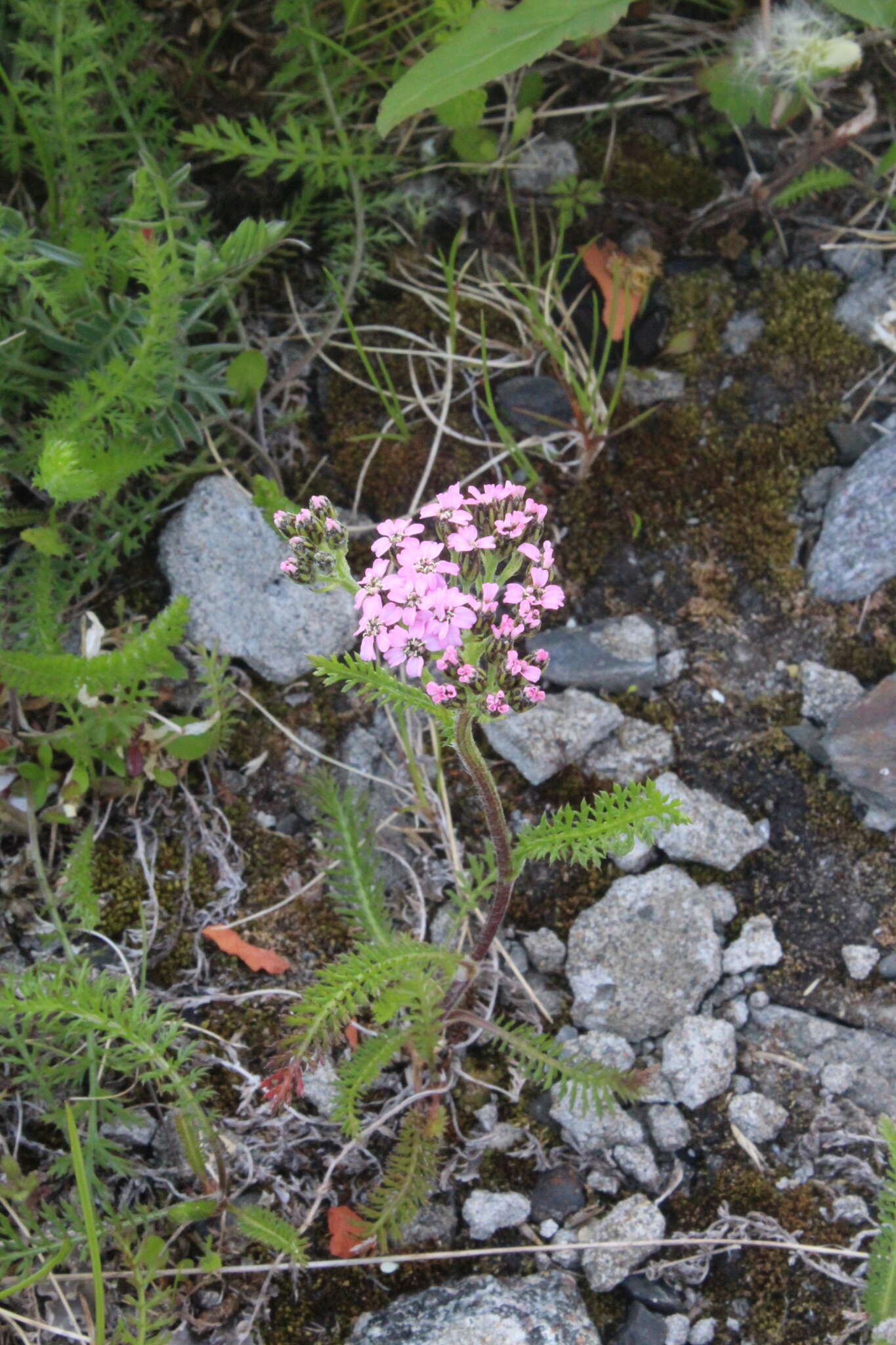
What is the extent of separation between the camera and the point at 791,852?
10.4ft

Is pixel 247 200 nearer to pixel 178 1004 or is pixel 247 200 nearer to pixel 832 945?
pixel 178 1004

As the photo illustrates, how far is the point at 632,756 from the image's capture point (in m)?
3.29

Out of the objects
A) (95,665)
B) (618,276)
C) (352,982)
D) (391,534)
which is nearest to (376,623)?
Result: (391,534)

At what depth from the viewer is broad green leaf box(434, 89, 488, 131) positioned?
3512mm

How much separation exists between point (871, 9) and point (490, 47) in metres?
1.07

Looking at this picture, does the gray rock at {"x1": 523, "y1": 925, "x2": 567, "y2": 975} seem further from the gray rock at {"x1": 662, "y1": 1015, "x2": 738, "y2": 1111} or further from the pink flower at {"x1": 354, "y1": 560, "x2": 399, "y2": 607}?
the pink flower at {"x1": 354, "y1": 560, "x2": 399, "y2": 607}

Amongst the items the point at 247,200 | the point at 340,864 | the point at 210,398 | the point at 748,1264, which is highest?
the point at 247,200

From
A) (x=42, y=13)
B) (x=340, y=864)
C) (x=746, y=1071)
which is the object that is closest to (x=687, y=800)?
(x=746, y=1071)

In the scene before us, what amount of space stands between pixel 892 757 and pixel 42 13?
10.7 ft

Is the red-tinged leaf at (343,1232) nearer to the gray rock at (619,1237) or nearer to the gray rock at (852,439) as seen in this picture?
the gray rock at (619,1237)

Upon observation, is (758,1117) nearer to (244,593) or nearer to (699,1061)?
(699,1061)

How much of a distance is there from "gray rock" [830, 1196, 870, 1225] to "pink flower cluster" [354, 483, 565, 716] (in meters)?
1.65

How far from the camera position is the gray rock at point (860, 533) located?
336 cm

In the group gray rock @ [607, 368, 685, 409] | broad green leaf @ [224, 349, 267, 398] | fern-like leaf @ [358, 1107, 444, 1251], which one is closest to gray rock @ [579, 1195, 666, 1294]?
fern-like leaf @ [358, 1107, 444, 1251]
